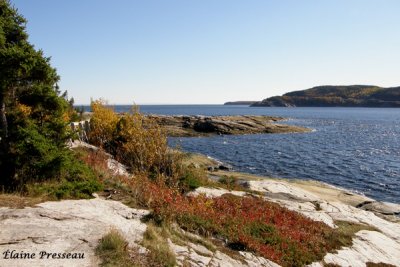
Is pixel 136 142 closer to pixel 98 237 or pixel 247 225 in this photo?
pixel 247 225

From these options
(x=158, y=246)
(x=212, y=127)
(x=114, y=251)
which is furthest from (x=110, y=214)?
(x=212, y=127)

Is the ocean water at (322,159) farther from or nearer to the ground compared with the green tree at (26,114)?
nearer to the ground

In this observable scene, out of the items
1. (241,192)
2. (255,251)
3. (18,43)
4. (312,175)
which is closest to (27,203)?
(18,43)

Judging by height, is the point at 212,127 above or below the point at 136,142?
below

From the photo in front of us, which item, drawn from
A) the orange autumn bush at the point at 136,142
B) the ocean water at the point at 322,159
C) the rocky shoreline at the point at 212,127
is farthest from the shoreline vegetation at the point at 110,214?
the rocky shoreline at the point at 212,127

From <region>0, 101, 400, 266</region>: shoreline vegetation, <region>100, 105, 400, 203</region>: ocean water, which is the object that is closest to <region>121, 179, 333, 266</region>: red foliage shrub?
<region>0, 101, 400, 266</region>: shoreline vegetation

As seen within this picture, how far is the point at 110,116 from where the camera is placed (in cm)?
2739

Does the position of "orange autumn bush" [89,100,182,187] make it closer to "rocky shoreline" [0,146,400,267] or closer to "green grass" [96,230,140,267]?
"rocky shoreline" [0,146,400,267]

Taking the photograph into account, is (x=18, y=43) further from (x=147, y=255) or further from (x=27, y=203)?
(x=147, y=255)

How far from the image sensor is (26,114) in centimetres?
1303

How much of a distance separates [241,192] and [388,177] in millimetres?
27188

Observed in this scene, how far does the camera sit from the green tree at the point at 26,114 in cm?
1152

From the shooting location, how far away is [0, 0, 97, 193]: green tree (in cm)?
1152

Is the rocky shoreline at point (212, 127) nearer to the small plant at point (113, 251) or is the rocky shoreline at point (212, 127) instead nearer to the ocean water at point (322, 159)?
the ocean water at point (322, 159)
